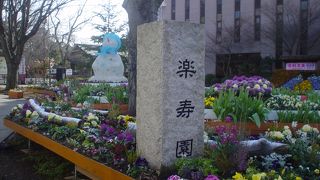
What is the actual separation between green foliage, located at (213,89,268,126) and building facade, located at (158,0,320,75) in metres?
29.5

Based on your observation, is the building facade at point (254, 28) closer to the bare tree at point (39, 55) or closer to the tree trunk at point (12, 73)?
the tree trunk at point (12, 73)

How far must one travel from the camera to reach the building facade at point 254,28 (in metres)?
36.4

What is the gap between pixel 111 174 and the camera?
476 cm

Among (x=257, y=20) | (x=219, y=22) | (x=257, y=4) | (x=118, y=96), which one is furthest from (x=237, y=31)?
(x=118, y=96)

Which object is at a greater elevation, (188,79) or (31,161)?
(188,79)

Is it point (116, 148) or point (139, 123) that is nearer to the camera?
point (139, 123)

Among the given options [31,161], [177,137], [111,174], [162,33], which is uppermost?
[162,33]

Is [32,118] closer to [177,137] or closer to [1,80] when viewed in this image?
[177,137]

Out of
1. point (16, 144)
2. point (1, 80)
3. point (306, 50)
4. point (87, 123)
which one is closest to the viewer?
point (87, 123)

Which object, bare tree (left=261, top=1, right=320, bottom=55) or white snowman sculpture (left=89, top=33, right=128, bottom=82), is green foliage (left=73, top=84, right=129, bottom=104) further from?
bare tree (left=261, top=1, right=320, bottom=55)

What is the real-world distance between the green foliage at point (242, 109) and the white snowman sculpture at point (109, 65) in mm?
13537

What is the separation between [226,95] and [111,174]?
140 inches

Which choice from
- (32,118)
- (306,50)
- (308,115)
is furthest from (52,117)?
(306,50)

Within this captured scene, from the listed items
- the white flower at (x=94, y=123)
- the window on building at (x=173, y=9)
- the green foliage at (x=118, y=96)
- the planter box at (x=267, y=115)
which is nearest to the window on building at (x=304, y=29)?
the window on building at (x=173, y=9)
